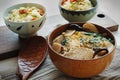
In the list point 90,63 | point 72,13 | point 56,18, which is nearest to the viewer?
point 90,63

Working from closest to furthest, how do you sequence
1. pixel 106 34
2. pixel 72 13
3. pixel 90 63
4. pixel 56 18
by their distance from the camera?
pixel 90 63 → pixel 106 34 → pixel 72 13 → pixel 56 18

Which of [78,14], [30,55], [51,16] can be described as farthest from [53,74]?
[51,16]

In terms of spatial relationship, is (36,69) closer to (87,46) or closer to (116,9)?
(87,46)

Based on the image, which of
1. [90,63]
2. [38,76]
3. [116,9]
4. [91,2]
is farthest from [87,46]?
[116,9]

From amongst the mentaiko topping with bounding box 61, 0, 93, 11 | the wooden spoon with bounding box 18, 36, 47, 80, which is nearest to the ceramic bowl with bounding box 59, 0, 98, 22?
the mentaiko topping with bounding box 61, 0, 93, 11

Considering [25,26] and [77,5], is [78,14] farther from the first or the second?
[25,26]

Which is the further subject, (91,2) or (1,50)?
(91,2)

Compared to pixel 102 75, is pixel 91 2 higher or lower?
higher
